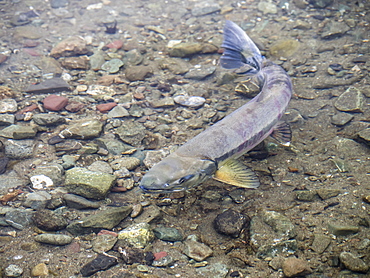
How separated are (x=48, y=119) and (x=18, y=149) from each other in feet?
2.35

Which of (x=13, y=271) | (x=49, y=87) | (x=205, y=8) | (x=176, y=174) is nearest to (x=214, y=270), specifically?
(x=176, y=174)

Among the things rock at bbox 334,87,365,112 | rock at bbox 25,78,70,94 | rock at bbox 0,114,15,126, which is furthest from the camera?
rock at bbox 25,78,70,94

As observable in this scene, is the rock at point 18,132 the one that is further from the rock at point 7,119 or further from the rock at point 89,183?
the rock at point 89,183

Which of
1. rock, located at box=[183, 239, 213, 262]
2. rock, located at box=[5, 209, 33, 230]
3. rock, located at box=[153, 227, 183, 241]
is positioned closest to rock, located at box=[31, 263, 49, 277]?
rock, located at box=[5, 209, 33, 230]

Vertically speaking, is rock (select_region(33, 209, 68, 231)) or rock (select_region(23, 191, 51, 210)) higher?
rock (select_region(33, 209, 68, 231))

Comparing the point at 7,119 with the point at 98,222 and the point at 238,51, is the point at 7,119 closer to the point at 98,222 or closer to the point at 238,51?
the point at 98,222

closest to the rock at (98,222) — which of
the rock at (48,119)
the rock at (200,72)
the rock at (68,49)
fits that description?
the rock at (48,119)

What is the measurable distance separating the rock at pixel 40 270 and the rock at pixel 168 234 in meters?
1.13

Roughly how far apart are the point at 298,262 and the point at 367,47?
214 inches

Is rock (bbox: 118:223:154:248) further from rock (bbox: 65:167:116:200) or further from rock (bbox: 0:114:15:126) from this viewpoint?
rock (bbox: 0:114:15:126)

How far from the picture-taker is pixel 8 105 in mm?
5820

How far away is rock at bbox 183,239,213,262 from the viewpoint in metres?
3.57

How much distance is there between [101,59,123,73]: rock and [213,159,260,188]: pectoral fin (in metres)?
3.63

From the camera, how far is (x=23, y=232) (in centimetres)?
379
